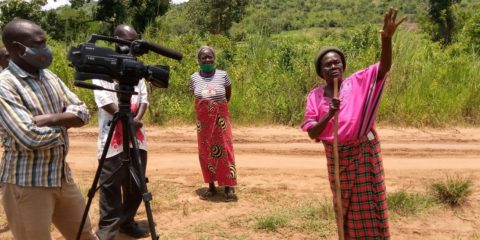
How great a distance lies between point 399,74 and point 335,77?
6.14 metres

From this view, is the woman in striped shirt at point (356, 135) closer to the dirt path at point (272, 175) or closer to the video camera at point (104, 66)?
the video camera at point (104, 66)

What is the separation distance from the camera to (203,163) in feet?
15.4

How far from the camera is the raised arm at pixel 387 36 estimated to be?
2.30 meters

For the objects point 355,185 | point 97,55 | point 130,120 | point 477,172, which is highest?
point 97,55

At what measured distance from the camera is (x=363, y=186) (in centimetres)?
265

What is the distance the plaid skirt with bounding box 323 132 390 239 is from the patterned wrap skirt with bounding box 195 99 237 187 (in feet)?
6.41

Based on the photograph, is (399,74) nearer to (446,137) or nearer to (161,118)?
(446,137)

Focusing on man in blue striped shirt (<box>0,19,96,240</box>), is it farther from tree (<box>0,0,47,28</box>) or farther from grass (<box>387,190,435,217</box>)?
tree (<box>0,0,47,28</box>)

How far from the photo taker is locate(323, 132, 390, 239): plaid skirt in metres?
2.62

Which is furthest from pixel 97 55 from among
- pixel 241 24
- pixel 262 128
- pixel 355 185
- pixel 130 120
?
pixel 241 24

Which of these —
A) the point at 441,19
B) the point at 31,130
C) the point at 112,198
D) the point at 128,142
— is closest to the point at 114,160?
the point at 112,198

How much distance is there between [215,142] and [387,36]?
2.54 metres

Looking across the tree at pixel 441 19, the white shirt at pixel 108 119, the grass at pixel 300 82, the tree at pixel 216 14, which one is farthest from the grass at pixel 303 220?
the tree at pixel 216 14

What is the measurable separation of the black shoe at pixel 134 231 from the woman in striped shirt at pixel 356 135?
1750mm
